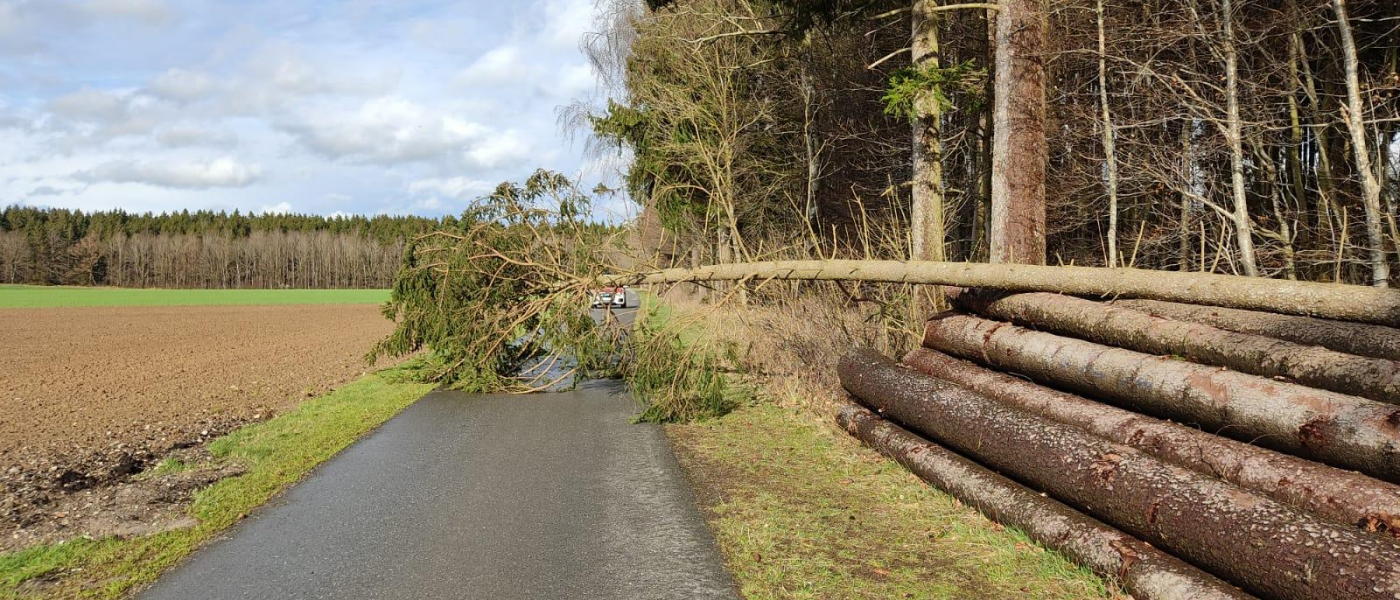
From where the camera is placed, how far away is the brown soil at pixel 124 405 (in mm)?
6219

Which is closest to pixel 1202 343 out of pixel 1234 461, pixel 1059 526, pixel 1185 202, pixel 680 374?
pixel 1234 461

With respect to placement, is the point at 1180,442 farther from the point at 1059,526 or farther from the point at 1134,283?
the point at 1134,283

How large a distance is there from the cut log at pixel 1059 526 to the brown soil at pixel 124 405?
5.42 m

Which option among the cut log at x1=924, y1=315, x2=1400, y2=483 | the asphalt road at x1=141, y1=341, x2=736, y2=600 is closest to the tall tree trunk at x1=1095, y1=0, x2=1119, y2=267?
the cut log at x1=924, y1=315, x2=1400, y2=483

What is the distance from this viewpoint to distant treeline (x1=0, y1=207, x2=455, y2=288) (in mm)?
95125

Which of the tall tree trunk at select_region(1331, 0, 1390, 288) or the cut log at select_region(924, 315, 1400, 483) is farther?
the tall tree trunk at select_region(1331, 0, 1390, 288)

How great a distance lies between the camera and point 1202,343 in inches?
212

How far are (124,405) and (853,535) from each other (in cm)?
1069

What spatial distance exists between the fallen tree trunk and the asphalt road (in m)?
2.65

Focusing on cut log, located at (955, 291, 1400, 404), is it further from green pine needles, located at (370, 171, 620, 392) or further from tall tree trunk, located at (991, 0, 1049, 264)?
green pine needles, located at (370, 171, 620, 392)

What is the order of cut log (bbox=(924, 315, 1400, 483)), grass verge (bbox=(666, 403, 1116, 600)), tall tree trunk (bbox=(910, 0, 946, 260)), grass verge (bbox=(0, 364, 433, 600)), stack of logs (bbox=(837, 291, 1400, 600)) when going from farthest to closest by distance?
tall tree trunk (bbox=(910, 0, 946, 260)) → grass verge (bbox=(0, 364, 433, 600)) → grass verge (bbox=(666, 403, 1116, 600)) → cut log (bbox=(924, 315, 1400, 483)) → stack of logs (bbox=(837, 291, 1400, 600))

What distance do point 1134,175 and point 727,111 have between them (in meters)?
10.7

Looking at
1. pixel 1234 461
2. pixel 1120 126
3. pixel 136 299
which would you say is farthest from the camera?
pixel 136 299

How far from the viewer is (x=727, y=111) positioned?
2108 centimetres
